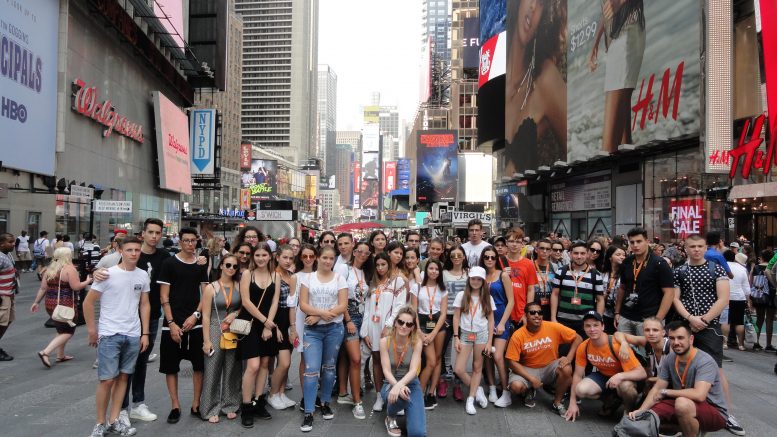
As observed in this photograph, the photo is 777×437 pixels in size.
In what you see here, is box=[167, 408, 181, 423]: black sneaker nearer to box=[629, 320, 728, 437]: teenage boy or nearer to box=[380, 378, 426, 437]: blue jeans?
box=[380, 378, 426, 437]: blue jeans

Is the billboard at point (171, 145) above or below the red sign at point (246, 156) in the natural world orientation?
below

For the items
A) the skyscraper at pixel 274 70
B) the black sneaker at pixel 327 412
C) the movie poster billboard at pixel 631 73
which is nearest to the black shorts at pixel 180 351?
the black sneaker at pixel 327 412

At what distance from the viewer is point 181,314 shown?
5754 mm

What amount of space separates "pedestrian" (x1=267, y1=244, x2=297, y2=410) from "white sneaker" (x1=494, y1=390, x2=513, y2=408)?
2313 mm

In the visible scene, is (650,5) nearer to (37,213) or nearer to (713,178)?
(713,178)

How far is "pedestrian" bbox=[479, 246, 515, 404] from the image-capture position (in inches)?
255

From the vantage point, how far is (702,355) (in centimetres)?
499

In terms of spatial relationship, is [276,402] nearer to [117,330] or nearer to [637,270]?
[117,330]

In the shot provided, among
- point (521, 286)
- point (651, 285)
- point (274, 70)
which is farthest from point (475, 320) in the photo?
point (274, 70)

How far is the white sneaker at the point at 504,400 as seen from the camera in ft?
20.7

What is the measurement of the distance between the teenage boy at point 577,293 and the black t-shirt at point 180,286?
13.7ft

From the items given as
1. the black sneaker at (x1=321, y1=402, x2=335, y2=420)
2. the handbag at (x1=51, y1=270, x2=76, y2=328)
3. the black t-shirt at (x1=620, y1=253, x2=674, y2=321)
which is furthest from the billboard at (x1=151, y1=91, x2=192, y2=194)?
the black t-shirt at (x1=620, y1=253, x2=674, y2=321)

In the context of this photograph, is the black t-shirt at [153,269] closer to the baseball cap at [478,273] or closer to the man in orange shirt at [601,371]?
the baseball cap at [478,273]

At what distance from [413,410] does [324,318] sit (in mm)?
1327
